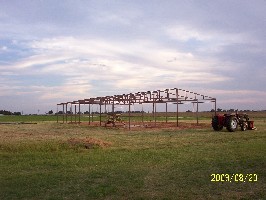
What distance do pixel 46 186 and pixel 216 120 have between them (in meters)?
19.2

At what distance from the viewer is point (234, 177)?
845 centimetres

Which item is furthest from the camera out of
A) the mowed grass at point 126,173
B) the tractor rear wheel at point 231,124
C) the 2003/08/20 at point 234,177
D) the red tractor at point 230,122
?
the red tractor at point 230,122

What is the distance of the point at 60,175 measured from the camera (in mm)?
9016

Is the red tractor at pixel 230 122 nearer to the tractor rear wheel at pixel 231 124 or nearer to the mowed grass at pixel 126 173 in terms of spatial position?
the tractor rear wheel at pixel 231 124

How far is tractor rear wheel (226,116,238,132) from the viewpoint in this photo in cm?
2483

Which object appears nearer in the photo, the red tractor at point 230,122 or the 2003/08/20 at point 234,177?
the 2003/08/20 at point 234,177

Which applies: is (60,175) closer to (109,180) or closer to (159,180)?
(109,180)

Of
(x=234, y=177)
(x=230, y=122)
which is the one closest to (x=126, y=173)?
(x=234, y=177)

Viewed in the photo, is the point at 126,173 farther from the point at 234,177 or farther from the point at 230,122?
the point at 230,122

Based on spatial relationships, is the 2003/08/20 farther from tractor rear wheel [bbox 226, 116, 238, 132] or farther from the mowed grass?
tractor rear wheel [bbox 226, 116, 238, 132]

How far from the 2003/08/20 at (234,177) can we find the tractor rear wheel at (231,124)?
16582 millimetres

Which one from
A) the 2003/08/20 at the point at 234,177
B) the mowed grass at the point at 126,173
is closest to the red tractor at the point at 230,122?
the mowed grass at the point at 126,173

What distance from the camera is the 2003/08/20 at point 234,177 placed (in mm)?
8203

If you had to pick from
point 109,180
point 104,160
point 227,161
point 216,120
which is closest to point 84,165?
point 104,160
